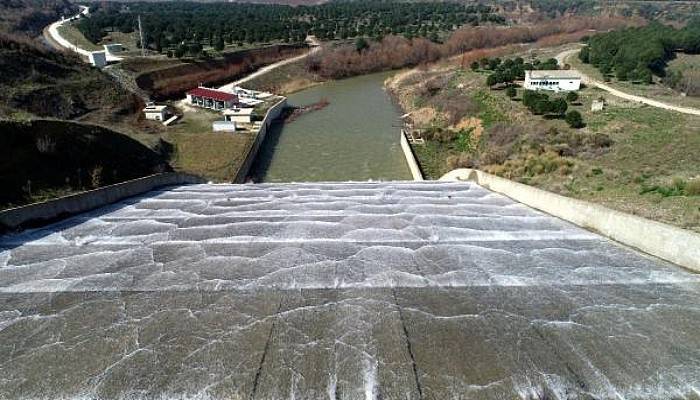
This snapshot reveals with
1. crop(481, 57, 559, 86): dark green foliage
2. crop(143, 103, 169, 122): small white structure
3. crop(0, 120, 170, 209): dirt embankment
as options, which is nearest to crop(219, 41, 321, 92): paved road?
crop(143, 103, 169, 122): small white structure

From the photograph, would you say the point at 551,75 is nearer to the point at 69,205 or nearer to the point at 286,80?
the point at 286,80

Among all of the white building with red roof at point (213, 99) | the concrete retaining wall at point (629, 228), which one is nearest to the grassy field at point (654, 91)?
the concrete retaining wall at point (629, 228)

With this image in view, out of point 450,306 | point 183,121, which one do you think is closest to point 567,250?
point 450,306

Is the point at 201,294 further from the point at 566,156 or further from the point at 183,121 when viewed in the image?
the point at 183,121

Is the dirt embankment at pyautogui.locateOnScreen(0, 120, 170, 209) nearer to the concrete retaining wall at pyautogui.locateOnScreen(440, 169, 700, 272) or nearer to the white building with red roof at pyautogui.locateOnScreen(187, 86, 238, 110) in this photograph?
the concrete retaining wall at pyautogui.locateOnScreen(440, 169, 700, 272)

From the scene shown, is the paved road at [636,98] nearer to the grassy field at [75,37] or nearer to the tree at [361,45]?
the tree at [361,45]
